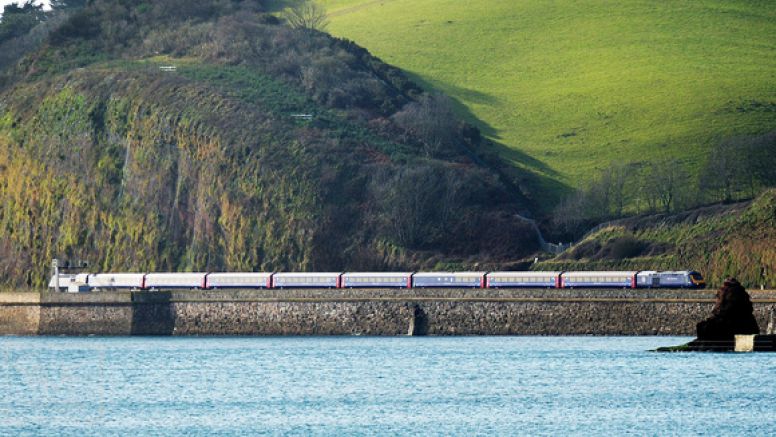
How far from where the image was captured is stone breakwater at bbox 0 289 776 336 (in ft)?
291

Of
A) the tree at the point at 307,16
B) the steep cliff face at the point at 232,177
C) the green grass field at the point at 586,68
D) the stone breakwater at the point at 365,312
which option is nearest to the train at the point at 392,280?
the stone breakwater at the point at 365,312

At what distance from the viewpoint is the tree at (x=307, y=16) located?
535 ft

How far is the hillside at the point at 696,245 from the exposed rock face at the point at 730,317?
16661mm

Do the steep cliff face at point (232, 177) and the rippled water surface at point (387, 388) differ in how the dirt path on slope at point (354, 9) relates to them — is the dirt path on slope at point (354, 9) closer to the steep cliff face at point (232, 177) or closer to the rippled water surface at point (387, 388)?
the steep cliff face at point (232, 177)

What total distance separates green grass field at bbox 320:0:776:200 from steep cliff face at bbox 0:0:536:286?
8.79 meters

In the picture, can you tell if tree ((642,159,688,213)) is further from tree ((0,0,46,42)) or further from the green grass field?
tree ((0,0,46,42))

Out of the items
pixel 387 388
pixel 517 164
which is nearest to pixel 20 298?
pixel 387 388

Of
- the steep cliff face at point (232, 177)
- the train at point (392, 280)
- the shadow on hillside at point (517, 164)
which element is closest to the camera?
the train at point (392, 280)

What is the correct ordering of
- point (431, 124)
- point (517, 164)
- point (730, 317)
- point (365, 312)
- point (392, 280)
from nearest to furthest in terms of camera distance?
point (730, 317) < point (365, 312) < point (392, 280) < point (431, 124) < point (517, 164)

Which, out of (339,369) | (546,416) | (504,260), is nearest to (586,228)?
(504,260)

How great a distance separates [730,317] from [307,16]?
9674cm

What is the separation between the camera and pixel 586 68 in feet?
502

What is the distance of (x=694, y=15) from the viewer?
164375 millimetres

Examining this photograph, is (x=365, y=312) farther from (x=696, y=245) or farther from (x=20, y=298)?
(x=696, y=245)
